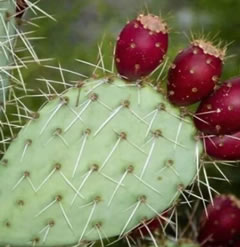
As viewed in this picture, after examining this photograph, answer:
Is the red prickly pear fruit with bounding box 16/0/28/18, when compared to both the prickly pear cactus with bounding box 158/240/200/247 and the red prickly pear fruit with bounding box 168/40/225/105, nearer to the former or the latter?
the red prickly pear fruit with bounding box 168/40/225/105

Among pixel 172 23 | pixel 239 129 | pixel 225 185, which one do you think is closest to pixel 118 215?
pixel 239 129

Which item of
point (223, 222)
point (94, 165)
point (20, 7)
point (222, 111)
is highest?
point (20, 7)

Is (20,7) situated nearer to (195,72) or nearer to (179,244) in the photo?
(195,72)

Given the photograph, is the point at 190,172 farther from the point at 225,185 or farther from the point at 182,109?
the point at 225,185

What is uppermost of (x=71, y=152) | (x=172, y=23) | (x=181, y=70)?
(x=181, y=70)

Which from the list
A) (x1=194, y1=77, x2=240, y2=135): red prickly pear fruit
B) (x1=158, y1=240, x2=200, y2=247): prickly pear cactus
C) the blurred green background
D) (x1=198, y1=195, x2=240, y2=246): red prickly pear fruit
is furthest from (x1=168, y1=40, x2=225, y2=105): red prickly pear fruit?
the blurred green background

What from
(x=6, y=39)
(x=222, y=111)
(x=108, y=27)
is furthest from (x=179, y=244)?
(x=108, y=27)
